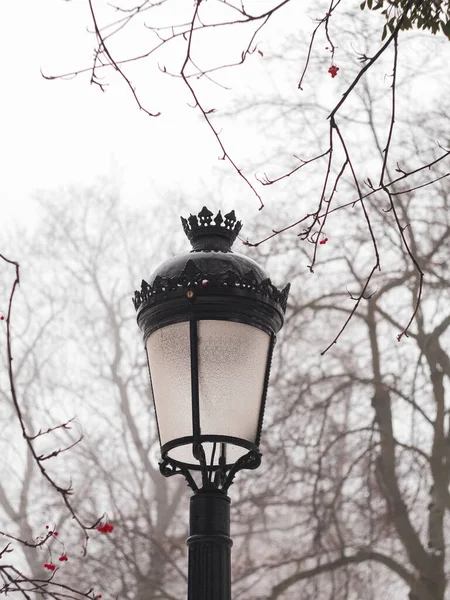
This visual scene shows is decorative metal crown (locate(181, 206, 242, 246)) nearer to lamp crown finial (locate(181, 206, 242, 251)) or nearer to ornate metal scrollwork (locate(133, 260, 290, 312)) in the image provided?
lamp crown finial (locate(181, 206, 242, 251))

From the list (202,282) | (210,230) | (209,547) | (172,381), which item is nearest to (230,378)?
(172,381)

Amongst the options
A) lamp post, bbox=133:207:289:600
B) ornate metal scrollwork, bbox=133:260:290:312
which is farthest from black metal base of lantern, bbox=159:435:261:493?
ornate metal scrollwork, bbox=133:260:290:312

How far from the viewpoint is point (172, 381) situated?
2.20 m

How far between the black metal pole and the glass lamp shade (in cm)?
11

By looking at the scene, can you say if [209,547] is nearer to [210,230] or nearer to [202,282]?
[202,282]

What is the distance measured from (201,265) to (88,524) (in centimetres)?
944

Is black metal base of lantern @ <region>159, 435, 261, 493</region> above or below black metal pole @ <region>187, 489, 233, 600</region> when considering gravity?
above

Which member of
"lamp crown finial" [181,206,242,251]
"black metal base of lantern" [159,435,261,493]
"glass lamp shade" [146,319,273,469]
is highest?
"lamp crown finial" [181,206,242,251]

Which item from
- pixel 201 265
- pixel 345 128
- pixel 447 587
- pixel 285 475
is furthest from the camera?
pixel 345 128

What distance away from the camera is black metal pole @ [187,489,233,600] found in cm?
197

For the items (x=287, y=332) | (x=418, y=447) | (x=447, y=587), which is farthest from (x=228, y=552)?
(x=287, y=332)

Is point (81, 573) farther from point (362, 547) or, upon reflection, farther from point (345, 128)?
point (345, 128)

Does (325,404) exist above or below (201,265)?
above

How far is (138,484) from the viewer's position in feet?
40.1
